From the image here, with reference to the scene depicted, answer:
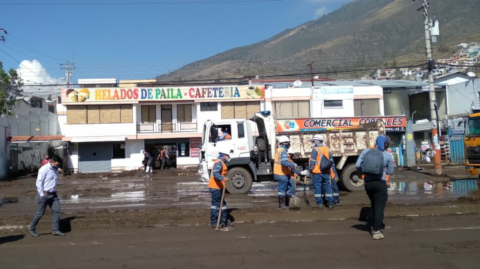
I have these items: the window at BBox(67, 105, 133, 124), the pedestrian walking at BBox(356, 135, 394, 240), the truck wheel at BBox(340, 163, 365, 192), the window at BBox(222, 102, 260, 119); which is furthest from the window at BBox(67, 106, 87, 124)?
the pedestrian walking at BBox(356, 135, 394, 240)

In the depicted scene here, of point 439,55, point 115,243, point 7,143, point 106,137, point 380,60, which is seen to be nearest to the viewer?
point 115,243

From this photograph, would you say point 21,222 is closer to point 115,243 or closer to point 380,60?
point 115,243

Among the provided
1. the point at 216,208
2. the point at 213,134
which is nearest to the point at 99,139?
the point at 213,134

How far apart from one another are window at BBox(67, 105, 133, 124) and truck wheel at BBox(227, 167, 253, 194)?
1993 centimetres

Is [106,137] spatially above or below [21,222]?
above

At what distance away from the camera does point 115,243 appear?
793cm

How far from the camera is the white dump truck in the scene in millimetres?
14539

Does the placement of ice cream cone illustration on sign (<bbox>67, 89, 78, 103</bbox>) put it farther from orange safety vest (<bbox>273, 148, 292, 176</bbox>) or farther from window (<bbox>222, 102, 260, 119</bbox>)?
orange safety vest (<bbox>273, 148, 292, 176</bbox>)

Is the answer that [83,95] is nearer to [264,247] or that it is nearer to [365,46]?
[264,247]

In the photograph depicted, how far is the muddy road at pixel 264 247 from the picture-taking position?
651 centimetres

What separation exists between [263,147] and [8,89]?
39486mm

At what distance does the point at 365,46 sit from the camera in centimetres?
13950

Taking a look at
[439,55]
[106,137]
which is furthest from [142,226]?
[439,55]

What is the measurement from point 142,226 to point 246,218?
2.35m
